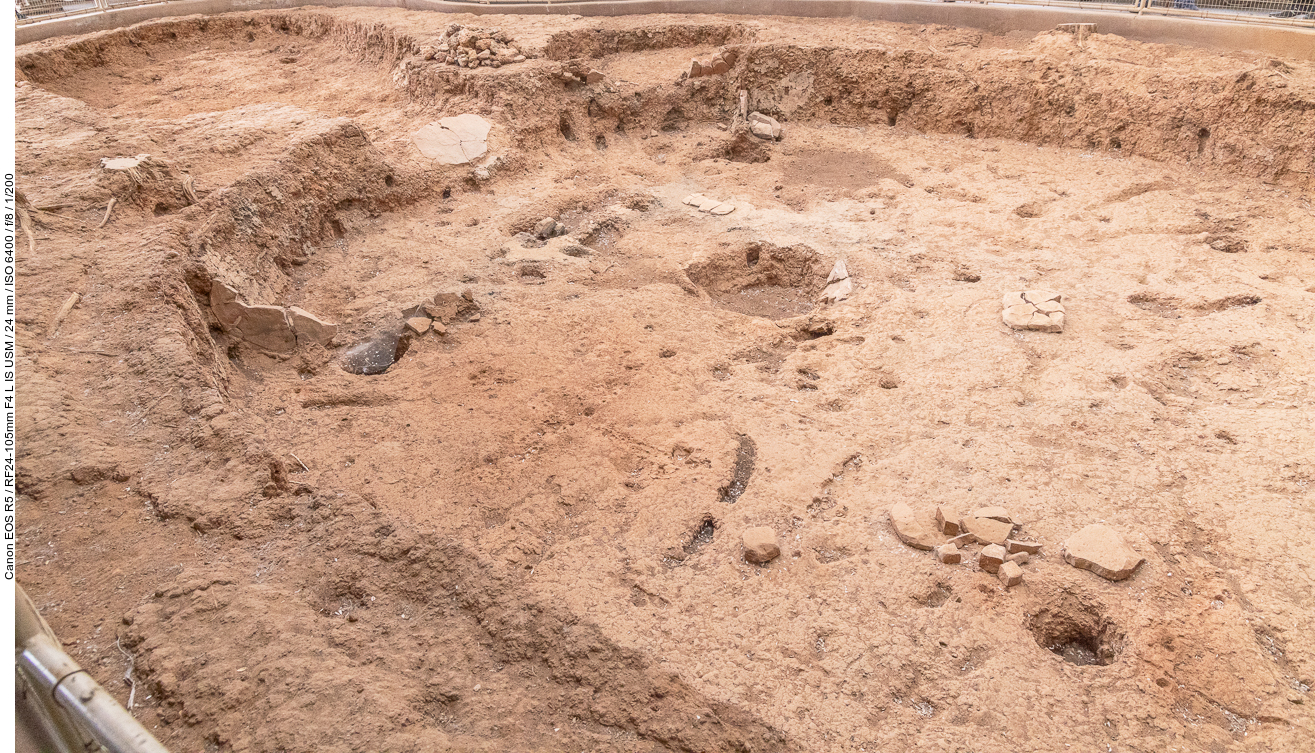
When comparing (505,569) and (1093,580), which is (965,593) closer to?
(1093,580)

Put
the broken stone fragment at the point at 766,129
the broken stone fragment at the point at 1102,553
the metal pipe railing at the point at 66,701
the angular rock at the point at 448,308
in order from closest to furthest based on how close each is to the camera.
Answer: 1. the metal pipe railing at the point at 66,701
2. the broken stone fragment at the point at 1102,553
3. the angular rock at the point at 448,308
4. the broken stone fragment at the point at 766,129

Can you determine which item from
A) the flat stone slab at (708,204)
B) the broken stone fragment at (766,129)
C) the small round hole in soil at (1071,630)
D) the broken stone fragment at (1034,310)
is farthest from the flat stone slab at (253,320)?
the broken stone fragment at (766,129)

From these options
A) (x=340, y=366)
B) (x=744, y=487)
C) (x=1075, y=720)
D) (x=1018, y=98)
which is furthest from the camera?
(x=1018, y=98)

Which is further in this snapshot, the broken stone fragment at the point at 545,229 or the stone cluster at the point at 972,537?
the broken stone fragment at the point at 545,229

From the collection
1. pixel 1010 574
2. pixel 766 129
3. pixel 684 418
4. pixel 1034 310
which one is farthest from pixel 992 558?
pixel 766 129

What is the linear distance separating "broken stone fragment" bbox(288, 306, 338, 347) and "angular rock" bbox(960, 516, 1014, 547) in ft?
11.7

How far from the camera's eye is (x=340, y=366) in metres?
4.41

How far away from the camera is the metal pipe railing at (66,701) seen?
4.00 feet

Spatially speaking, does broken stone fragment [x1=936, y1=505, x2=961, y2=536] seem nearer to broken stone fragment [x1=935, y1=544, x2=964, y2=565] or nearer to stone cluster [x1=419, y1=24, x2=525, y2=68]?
broken stone fragment [x1=935, y1=544, x2=964, y2=565]

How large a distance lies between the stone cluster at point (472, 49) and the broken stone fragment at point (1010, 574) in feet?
20.8

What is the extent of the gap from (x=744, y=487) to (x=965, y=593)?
40.0 inches

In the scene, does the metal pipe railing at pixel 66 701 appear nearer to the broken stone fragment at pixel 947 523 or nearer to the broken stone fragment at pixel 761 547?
the broken stone fragment at pixel 761 547

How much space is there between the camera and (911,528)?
10.3ft

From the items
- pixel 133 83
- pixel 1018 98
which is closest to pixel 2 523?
pixel 1018 98
